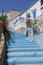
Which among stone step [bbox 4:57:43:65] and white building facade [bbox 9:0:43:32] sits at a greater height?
white building facade [bbox 9:0:43:32]

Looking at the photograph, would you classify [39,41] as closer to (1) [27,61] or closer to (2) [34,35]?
(2) [34,35]

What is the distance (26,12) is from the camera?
23406 millimetres

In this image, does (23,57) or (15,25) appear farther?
(15,25)

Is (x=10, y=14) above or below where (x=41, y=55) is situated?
above

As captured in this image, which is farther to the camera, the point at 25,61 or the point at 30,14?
the point at 30,14

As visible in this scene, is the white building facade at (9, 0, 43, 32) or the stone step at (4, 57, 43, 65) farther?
the white building facade at (9, 0, 43, 32)

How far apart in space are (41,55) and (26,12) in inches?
602

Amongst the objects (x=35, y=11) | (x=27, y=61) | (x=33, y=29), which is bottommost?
(x=27, y=61)

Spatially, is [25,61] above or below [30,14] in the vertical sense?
below

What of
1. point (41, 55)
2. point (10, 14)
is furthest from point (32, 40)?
point (10, 14)

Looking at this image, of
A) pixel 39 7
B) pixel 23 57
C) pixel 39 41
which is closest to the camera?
pixel 23 57

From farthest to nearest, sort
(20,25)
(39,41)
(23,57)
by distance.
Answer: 1. (20,25)
2. (39,41)
3. (23,57)

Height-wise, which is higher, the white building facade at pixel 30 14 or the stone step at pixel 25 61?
the white building facade at pixel 30 14

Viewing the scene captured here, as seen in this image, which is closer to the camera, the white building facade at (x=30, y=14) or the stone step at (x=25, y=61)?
the stone step at (x=25, y=61)
